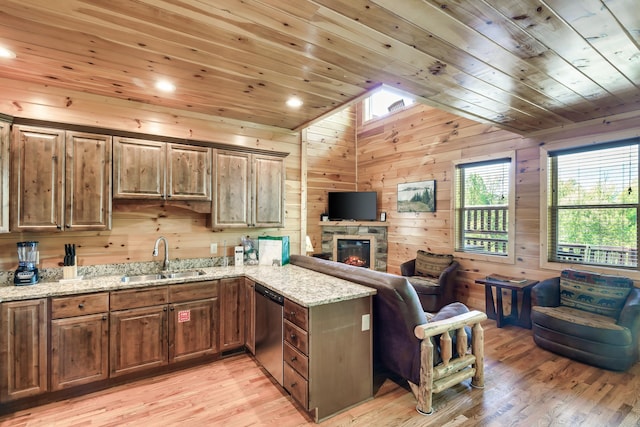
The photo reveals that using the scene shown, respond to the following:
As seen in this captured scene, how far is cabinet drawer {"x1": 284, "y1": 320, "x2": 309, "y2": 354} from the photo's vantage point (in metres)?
2.20

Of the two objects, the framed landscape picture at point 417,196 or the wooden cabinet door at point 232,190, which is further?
the framed landscape picture at point 417,196

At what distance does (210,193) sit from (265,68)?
1581mm

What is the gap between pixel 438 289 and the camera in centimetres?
450

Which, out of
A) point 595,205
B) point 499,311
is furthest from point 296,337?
point 595,205

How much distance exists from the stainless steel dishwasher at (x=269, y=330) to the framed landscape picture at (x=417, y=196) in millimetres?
3626

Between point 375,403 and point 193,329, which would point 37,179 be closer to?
point 193,329

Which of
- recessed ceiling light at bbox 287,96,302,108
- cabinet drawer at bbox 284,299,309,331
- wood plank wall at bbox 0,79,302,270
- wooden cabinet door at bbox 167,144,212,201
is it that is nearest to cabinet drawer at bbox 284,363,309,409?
cabinet drawer at bbox 284,299,309,331

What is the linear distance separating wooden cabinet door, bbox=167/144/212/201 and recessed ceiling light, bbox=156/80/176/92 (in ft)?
1.84

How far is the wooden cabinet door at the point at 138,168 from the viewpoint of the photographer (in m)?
2.95

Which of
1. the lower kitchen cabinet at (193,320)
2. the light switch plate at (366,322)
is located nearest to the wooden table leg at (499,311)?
the light switch plate at (366,322)

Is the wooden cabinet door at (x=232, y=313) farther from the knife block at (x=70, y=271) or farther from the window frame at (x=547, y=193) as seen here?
the window frame at (x=547, y=193)

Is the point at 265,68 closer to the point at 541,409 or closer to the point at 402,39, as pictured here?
the point at 402,39

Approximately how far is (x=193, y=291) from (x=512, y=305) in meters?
4.09

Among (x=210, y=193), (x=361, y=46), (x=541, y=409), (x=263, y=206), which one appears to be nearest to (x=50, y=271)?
(x=210, y=193)
